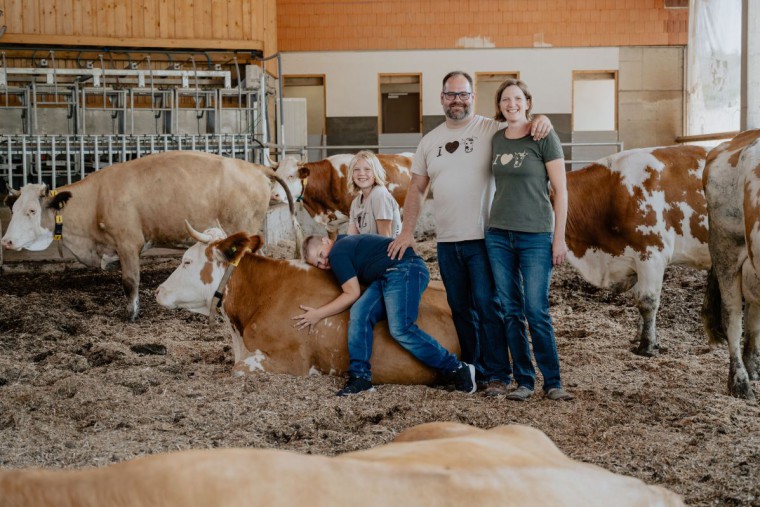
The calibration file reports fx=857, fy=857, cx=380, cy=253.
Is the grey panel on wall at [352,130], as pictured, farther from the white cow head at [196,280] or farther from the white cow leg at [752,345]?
the white cow leg at [752,345]

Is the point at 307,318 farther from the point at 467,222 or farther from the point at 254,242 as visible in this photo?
the point at 467,222

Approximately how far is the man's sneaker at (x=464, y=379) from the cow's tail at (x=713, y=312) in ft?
5.43

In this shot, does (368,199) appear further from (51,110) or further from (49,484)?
(51,110)

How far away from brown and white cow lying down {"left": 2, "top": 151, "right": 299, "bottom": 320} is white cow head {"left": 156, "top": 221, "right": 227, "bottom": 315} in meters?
3.22

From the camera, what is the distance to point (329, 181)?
13.5 meters

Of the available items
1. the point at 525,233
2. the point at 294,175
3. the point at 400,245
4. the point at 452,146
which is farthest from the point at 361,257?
the point at 294,175

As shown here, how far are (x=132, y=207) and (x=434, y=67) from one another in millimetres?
14672

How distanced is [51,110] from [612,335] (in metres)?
12.3

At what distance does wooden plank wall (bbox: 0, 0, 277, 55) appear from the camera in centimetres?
1808

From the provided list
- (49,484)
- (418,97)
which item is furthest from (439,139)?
(418,97)

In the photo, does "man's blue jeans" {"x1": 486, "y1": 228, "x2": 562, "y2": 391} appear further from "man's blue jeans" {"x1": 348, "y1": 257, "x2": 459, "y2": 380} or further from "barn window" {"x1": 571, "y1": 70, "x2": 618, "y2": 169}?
"barn window" {"x1": 571, "y1": 70, "x2": 618, "y2": 169}

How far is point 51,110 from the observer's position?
51.8ft

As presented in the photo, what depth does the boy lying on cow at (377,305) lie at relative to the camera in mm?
5020

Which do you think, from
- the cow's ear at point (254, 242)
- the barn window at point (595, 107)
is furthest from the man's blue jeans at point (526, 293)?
the barn window at point (595, 107)
